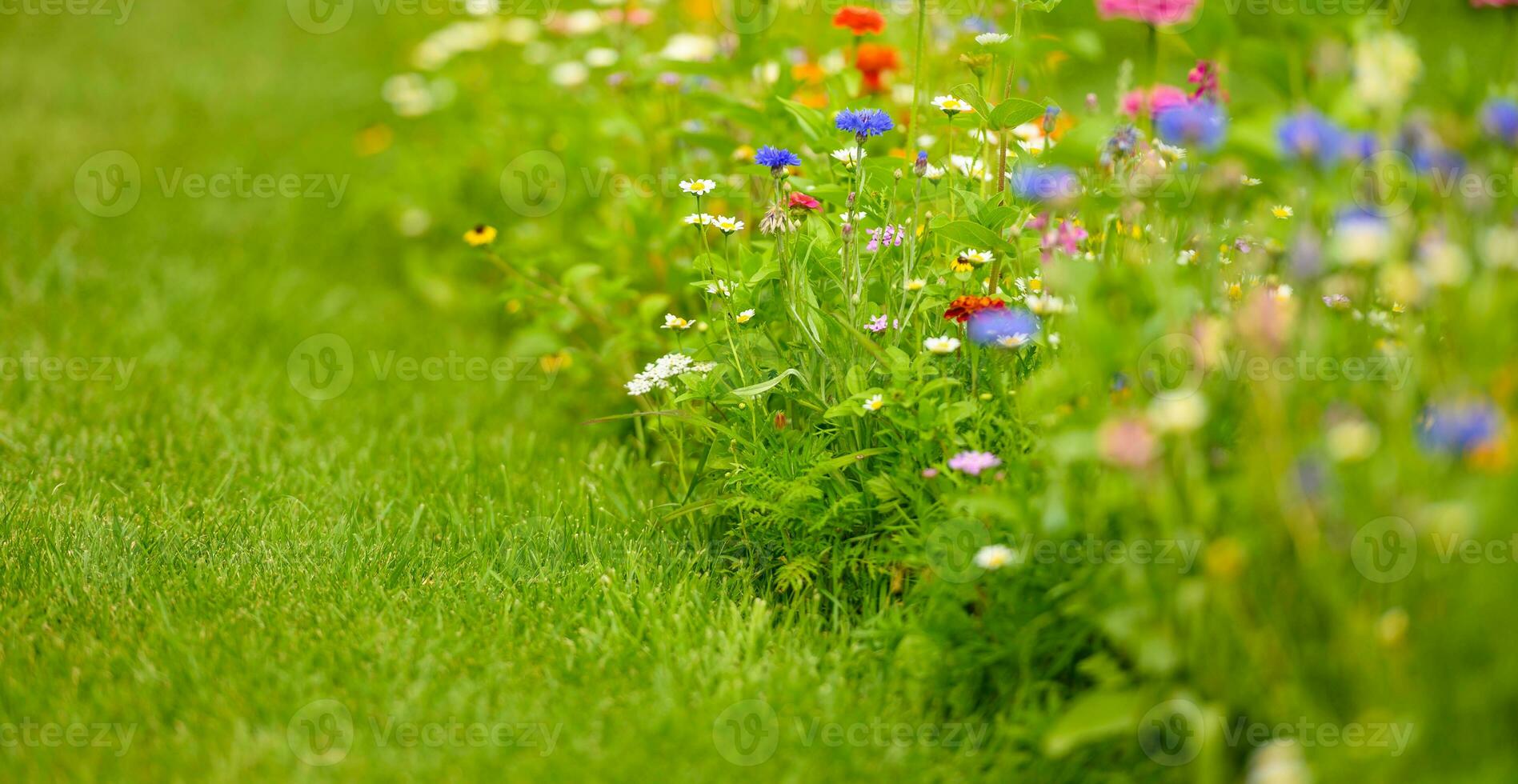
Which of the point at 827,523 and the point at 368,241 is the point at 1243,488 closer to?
the point at 827,523

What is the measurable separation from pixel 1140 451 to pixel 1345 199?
46 cm

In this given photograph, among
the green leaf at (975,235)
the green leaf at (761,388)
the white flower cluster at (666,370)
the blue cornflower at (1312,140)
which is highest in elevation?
the blue cornflower at (1312,140)

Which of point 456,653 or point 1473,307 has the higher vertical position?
point 1473,307

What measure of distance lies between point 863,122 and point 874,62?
889 millimetres

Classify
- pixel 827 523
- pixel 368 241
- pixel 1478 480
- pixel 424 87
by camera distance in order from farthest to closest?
pixel 424 87 < pixel 368 241 < pixel 827 523 < pixel 1478 480

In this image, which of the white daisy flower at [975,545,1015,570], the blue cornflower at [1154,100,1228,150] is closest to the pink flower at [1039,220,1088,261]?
the blue cornflower at [1154,100,1228,150]

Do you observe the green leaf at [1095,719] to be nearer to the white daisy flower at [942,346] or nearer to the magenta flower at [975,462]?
the magenta flower at [975,462]

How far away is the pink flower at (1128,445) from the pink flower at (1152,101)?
1.22m

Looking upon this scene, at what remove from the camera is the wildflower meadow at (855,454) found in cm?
152

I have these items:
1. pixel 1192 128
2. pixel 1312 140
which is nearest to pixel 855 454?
pixel 1192 128

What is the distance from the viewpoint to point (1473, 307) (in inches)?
57.8

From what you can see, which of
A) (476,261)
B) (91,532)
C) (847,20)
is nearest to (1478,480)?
(847,20)

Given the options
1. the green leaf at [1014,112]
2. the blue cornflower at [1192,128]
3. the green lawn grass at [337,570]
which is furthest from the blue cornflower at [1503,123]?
the green lawn grass at [337,570]

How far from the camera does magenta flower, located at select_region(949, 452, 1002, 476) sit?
200cm
